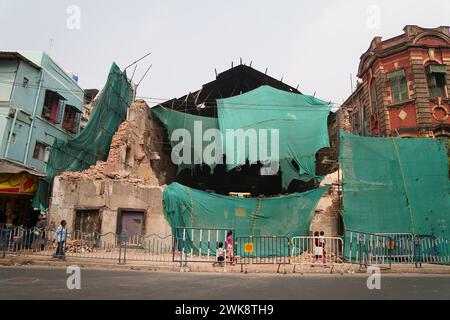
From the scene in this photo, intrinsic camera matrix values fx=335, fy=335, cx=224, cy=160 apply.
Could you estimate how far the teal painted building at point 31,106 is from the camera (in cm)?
2089

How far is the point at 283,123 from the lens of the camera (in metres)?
19.6

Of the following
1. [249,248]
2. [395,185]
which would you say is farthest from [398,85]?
[249,248]

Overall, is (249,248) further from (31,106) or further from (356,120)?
(356,120)

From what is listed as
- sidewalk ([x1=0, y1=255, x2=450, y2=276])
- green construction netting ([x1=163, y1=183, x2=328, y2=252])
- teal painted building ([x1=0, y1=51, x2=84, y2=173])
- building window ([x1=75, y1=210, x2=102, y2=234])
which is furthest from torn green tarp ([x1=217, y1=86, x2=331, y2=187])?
teal painted building ([x1=0, y1=51, x2=84, y2=173])

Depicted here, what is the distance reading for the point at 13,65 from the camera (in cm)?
2133

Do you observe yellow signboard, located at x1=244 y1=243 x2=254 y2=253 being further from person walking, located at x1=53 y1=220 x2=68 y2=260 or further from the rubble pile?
the rubble pile

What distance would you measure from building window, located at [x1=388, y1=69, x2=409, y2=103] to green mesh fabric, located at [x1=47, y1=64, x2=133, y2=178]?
19.1 meters

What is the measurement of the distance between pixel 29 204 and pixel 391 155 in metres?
19.8

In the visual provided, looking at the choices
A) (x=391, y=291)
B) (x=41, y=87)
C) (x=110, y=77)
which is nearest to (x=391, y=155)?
(x=391, y=291)

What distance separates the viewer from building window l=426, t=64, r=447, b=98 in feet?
74.6

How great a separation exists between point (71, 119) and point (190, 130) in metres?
12.2

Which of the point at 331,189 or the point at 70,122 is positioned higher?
the point at 70,122
